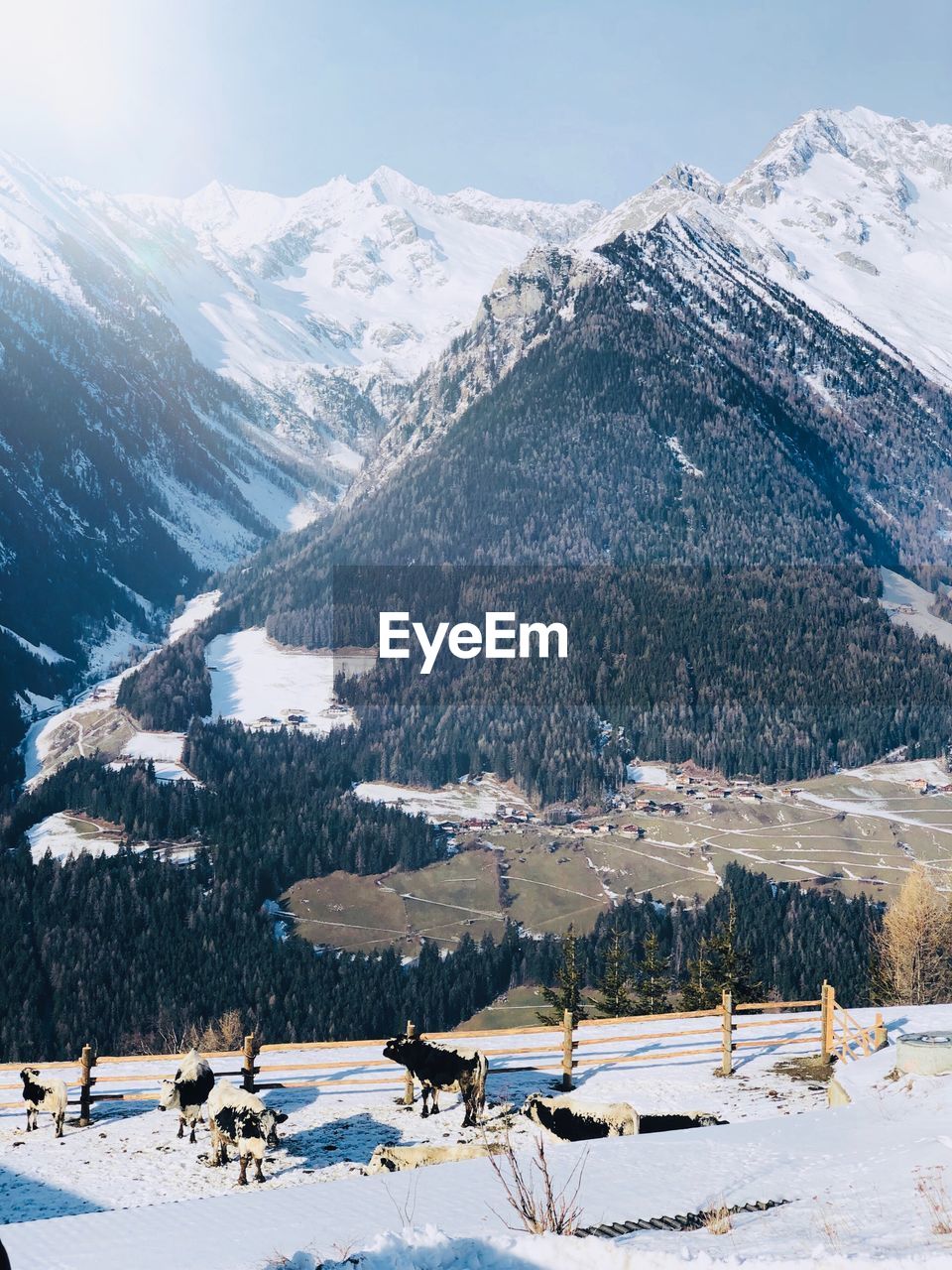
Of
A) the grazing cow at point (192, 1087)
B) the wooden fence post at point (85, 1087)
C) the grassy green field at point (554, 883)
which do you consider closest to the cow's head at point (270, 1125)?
the grazing cow at point (192, 1087)

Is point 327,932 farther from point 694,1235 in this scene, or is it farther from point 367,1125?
point 694,1235

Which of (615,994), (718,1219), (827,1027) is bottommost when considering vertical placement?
(615,994)

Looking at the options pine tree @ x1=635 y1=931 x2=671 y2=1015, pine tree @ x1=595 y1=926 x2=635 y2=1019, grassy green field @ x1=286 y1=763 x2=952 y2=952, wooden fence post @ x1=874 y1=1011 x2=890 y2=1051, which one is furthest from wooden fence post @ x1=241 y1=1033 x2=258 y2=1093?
grassy green field @ x1=286 y1=763 x2=952 y2=952

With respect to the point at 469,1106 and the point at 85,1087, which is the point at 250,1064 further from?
the point at 469,1106

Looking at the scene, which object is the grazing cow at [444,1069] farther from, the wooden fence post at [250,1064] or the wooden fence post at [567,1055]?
the wooden fence post at [250,1064]

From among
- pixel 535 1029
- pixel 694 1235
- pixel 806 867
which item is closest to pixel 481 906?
pixel 806 867

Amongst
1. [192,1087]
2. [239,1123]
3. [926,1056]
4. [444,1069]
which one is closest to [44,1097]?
[192,1087]

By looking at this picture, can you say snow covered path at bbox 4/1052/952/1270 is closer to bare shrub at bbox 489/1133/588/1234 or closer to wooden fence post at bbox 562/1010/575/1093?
bare shrub at bbox 489/1133/588/1234
